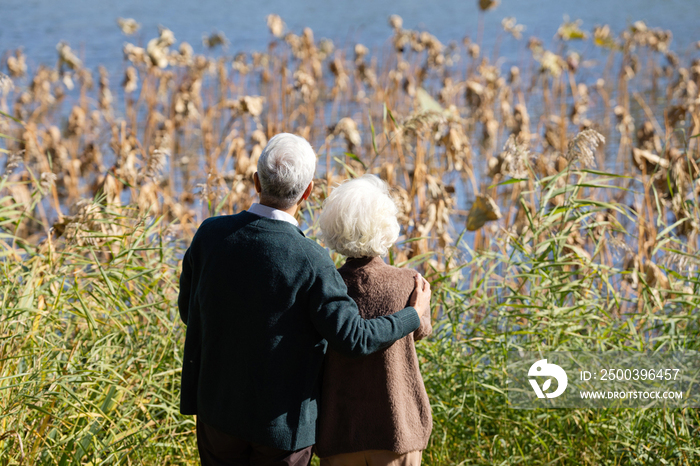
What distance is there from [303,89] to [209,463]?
284 cm

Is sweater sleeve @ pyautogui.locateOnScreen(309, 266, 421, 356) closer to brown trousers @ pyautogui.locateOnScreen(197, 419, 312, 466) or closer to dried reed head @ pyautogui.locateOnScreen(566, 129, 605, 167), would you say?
brown trousers @ pyautogui.locateOnScreen(197, 419, 312, 466)

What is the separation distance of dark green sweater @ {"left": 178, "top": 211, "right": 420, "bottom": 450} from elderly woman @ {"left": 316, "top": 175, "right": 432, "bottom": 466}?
0.06 metres

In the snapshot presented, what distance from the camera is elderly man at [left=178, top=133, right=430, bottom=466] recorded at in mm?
1414

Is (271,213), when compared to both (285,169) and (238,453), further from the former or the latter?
(238,453)

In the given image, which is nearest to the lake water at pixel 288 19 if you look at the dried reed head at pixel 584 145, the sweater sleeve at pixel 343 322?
the dried reed head at pixel 584 145

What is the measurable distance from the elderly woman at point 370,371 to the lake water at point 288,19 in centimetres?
669

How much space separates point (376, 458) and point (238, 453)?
32 cm

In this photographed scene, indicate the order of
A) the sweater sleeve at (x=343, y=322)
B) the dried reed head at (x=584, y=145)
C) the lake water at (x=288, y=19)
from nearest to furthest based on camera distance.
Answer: the sweater sleeve at (x=343, y=322) → the dried reed head at (x=584, y=145) → the lake water at (x=288, y=19)

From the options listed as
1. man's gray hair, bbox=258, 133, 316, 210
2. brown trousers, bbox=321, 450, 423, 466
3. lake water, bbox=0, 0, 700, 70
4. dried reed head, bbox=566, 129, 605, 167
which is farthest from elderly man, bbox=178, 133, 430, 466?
lake water, bbox=0, 0, 700, 70

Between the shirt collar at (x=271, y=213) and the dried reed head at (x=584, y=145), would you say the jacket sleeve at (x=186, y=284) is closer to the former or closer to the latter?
the shirt collar at (x=271, y=213)

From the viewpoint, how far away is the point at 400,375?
5.09 ft

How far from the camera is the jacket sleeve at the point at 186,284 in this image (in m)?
1.59

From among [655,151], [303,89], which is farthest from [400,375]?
[655,151]

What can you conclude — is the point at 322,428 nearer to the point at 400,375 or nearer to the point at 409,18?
the point at 400,375
